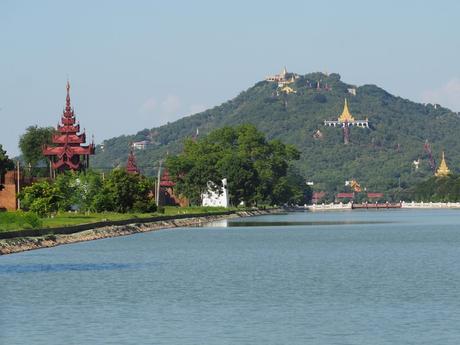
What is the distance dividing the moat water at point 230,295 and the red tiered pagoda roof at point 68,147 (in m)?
91.8

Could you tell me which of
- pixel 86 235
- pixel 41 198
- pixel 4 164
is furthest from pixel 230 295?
pixel 4 164

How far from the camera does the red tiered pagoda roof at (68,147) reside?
195 m

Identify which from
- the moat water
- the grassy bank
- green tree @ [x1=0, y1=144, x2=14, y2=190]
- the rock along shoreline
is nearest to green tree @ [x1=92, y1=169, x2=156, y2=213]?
the grassy bank

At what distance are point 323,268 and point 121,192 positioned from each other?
7962cm

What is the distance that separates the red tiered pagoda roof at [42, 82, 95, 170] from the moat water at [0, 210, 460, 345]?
91.8 m

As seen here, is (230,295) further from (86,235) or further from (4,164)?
(4,164)

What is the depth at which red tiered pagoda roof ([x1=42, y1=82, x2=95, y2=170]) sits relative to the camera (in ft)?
640

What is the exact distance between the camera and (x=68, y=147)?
19575cm

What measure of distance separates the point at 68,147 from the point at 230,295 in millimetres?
138002

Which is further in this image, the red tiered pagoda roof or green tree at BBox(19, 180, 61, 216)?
the red tiered pagoda roof

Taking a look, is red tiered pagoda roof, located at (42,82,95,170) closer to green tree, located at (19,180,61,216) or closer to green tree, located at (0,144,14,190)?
green tree, located at (0,144,14,190)

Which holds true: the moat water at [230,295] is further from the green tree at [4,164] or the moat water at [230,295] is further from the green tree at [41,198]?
the green tree at [4,164]

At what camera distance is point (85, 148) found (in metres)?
197

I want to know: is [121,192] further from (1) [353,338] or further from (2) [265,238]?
(1) [353,338]
